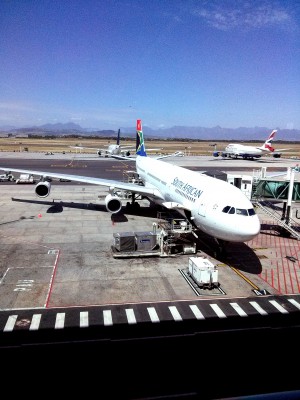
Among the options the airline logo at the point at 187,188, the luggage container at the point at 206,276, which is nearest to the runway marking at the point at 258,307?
the luggage container at the point at 206,276

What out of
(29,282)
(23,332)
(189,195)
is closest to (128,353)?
Result: (23,332)

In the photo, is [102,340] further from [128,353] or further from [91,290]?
[91,290]

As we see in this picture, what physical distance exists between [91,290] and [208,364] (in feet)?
26.4

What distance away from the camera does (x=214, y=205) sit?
68.0ft

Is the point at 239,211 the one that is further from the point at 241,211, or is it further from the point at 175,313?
the point at 175,313

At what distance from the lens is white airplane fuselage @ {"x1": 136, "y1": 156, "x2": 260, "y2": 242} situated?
1934 cm

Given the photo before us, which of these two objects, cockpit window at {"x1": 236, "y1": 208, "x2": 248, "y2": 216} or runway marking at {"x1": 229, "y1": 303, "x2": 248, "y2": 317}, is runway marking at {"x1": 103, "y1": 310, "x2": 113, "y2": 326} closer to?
runway marking at {"x1": 229, "y1": 303, "x2": 248, "y2": 317}

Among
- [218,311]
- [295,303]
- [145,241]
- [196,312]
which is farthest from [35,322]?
[295,303]

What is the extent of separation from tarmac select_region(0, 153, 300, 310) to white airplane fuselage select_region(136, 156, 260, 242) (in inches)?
107

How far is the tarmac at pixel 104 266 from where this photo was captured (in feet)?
57.4

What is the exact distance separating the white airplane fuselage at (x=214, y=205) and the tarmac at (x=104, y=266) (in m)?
2.71

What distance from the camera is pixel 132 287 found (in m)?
18.4

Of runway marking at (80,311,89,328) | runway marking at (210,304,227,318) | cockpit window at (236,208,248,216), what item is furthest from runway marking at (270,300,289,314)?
runway marking at (80,311,89,328)

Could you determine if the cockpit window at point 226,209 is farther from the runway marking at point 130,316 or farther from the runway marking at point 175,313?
the runway marking at point 130,316
